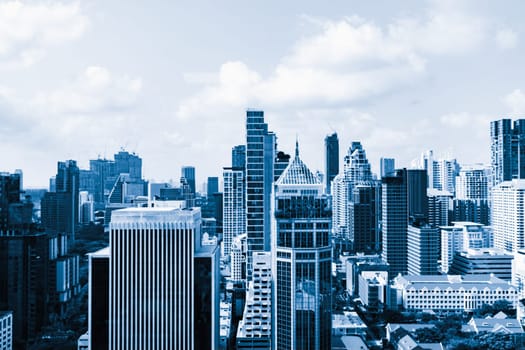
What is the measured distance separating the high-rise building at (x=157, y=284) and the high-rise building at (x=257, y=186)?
16.7 feet

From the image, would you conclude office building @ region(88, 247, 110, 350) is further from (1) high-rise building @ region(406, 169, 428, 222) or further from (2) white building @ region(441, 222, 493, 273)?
(1) high-rise building @ region(406, 169, 428, 222)

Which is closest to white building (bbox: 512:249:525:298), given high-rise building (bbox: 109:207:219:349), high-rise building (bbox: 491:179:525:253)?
high-rise building (bbox: 491:179:525:253)

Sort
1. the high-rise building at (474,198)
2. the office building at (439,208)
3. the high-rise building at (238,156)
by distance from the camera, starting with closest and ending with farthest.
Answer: the high-rise building at (238,156) → the office building at (439,208) → the high-rise building at (474,198)

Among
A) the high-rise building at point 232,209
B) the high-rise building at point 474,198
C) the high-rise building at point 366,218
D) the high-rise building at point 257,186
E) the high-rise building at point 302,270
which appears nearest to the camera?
the high-rise building at point 302,270

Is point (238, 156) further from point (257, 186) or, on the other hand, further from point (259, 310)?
point (259, 310)

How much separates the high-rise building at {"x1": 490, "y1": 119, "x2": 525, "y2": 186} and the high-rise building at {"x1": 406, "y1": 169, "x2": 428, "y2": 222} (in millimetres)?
4369

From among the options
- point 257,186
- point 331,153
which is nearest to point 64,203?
point 257,186

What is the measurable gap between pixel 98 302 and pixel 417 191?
56.6ft

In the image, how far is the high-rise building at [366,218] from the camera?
23.6 meters

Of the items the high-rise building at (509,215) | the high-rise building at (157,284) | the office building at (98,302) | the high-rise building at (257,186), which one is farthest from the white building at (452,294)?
the office building at (98,302)

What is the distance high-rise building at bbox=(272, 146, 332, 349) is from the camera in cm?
970

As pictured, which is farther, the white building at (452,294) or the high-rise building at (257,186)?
the white building at (452,294)

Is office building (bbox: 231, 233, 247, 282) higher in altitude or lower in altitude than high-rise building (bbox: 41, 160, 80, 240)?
lower

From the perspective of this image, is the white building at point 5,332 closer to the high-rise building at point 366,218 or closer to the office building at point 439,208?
the high-rise building at point 366,218
